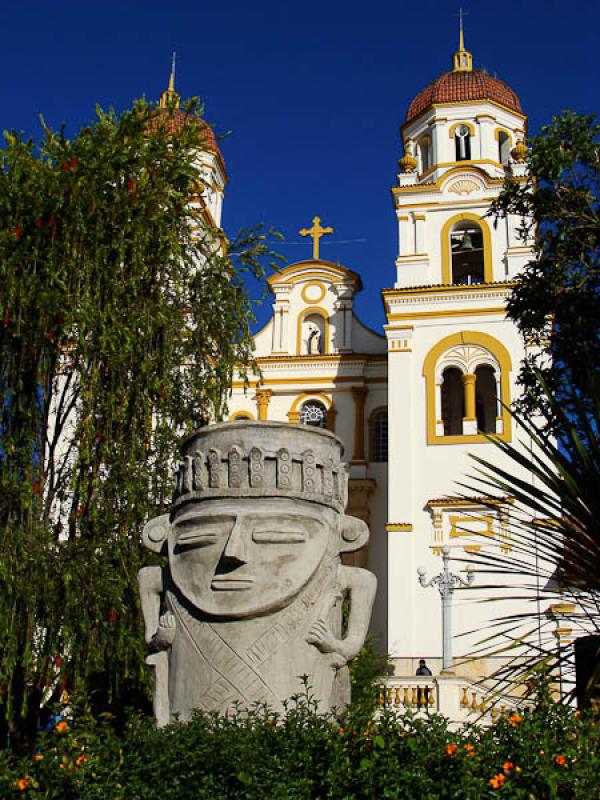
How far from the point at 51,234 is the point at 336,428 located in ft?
58.7

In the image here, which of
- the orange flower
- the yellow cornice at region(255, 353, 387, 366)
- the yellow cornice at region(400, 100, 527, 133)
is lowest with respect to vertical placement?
the orange flower

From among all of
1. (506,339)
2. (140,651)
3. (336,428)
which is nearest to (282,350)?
(336,428)

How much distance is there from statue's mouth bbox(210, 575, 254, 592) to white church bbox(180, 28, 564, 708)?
58.0ft

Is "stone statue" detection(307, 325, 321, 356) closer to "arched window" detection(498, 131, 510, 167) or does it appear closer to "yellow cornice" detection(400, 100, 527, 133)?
"yellow cornice" detection(400, 100, 527, 133)

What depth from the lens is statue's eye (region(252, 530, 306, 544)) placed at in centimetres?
630

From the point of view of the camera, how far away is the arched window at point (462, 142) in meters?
30.8

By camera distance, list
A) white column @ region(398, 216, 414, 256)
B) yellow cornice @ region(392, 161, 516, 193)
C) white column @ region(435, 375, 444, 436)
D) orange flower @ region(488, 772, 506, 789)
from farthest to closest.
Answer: yellow cornice @ region(392, 161, 516, 193) < white column @ region(398, 216, 414, 256) < white column @ region(435, 375, 444, 436) < orange flower @ region(488, 772, 506, 789)

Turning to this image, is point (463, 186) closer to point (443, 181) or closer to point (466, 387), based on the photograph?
point (443, 181)

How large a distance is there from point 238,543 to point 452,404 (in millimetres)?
23071

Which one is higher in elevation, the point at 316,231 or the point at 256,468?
the point at 316,231

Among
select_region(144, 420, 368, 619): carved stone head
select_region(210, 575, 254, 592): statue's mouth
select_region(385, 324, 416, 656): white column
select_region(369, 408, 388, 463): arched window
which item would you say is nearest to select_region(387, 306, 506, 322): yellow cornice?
select_region(385, 324, 416, 656): white column

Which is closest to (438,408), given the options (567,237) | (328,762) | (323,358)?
(323,358)

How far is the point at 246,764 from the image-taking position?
4.88 m

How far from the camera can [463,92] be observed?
31.1 m
